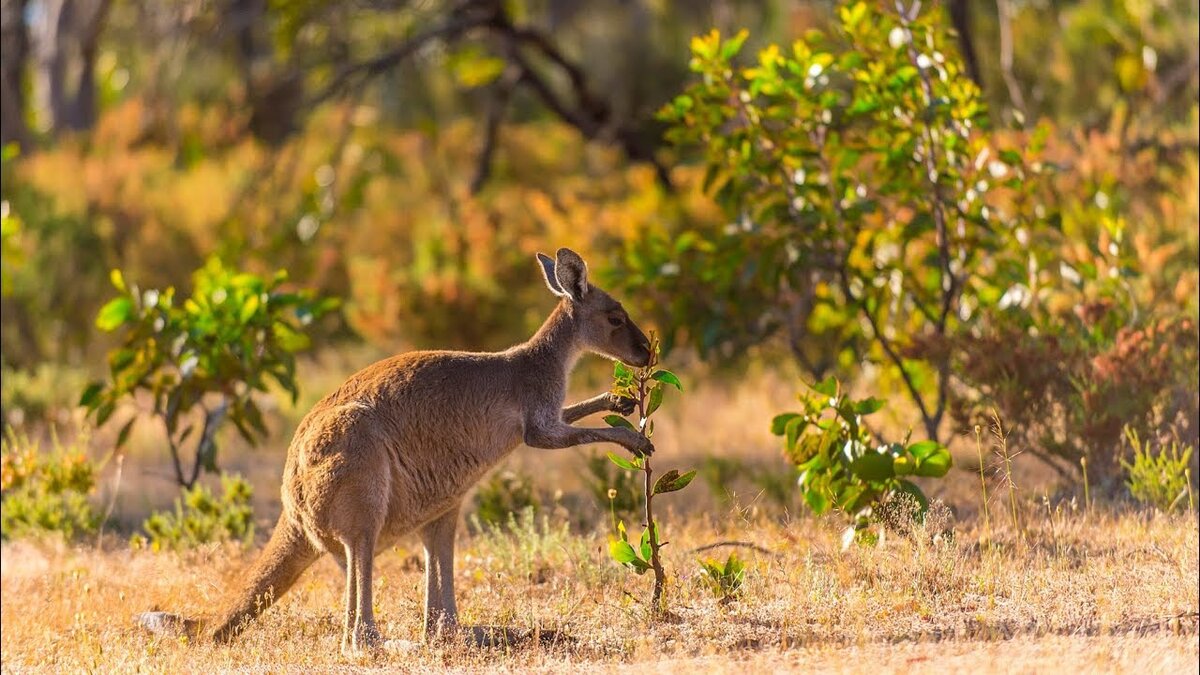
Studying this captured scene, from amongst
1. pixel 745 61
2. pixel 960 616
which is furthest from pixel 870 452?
pixel 745 61

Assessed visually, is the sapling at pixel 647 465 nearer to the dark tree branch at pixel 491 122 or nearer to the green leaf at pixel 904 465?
the green leaf at pixel 904 465

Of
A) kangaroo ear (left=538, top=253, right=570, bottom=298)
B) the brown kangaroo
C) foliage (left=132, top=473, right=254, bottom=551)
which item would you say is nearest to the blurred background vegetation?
foliage (left=132, top=473, right=254, bottom=551)

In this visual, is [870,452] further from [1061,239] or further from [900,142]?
[1061,239]

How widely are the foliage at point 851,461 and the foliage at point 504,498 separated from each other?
76.8 inches

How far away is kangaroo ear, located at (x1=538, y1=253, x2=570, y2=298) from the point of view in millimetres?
6663

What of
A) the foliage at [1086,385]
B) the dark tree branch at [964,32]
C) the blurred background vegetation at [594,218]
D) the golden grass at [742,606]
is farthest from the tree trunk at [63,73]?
the foliage at [1086,385]

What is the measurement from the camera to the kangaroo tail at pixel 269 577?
20.8 feet

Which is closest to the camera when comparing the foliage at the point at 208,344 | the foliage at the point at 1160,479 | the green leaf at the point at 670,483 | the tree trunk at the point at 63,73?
the green leaf at the point at 670,483

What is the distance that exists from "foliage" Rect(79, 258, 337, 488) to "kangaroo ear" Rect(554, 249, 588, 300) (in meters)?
2.72

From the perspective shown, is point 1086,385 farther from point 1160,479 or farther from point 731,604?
point 731,604

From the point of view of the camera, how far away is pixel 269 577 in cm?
636

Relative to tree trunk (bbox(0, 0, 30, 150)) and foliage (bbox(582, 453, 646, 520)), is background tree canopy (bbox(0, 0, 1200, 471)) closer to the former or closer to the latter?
tree trunk (bbox(0, 0, 30, 150))

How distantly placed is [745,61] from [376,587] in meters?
19.4

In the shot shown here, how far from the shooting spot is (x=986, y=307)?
31.4ft
